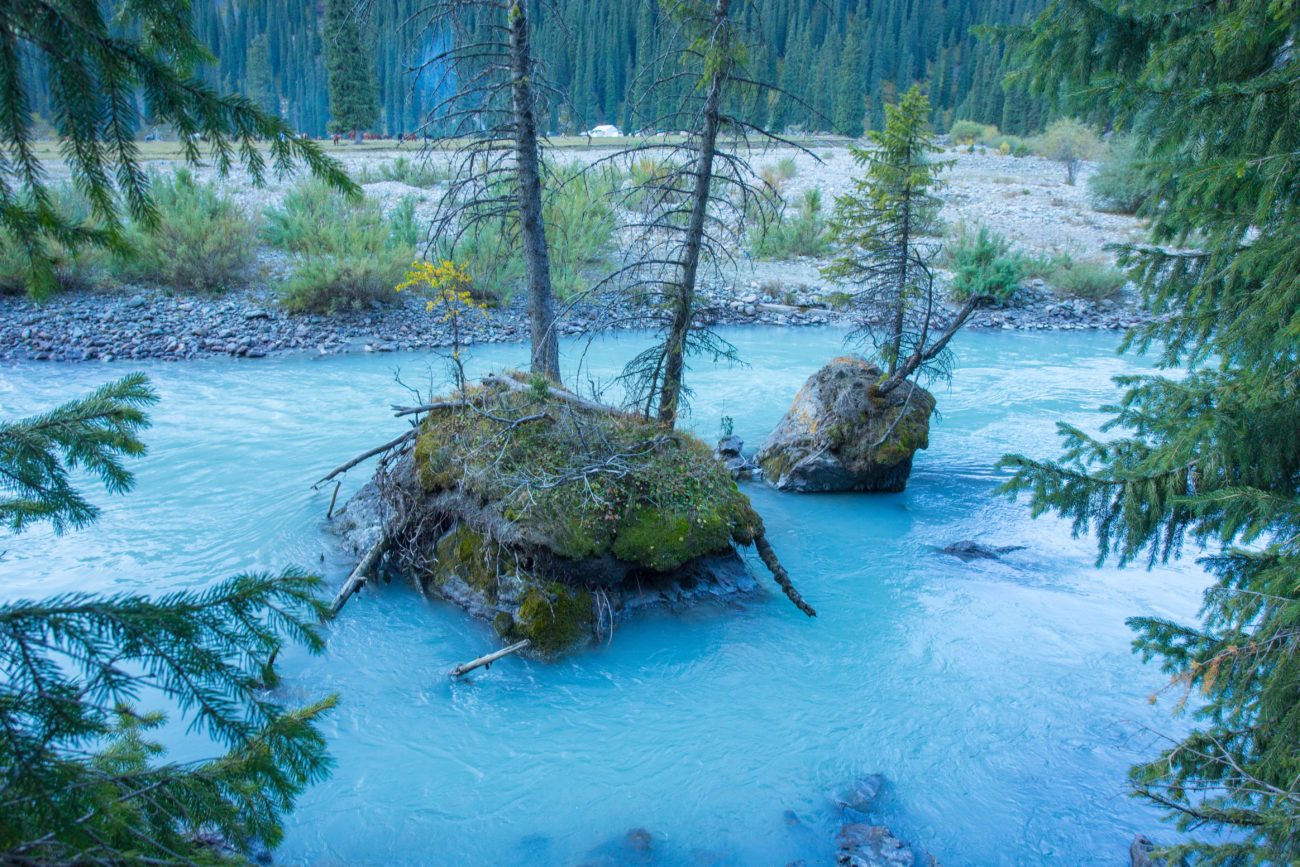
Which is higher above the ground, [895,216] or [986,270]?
[895,216]

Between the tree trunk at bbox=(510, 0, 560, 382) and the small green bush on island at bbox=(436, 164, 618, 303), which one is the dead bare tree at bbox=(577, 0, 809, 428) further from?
the small green bush on island at bbox=(436, 164, 618, 303)

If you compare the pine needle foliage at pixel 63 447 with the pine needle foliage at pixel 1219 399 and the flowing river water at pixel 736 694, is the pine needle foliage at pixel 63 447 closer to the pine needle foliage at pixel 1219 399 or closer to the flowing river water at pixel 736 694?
the flowing river water at pixel 736 694

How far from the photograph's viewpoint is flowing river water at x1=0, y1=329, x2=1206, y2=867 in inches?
207

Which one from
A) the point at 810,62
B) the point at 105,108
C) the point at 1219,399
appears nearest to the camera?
the point at 105,108

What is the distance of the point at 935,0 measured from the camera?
74.3 m

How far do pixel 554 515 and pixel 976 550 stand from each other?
5.48 m

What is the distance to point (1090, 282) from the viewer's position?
2602cm

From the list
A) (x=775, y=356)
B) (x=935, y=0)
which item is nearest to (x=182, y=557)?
(x=775, y=356)

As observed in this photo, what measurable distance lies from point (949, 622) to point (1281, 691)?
4908mm

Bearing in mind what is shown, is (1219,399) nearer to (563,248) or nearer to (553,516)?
(553,516)

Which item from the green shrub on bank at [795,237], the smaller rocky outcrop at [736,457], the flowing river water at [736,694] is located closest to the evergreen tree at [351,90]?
the green shrub on bank at [795,237]

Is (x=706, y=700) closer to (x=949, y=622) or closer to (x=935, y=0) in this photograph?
(x=949, y=622)

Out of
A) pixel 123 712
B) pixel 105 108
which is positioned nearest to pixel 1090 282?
pixel 105 108

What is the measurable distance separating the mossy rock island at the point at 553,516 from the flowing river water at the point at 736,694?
1.16ft
